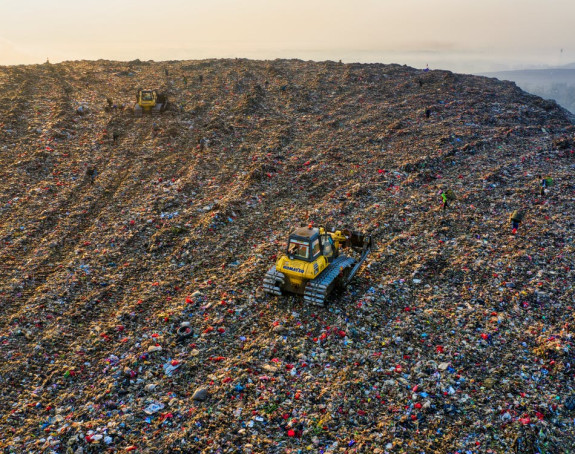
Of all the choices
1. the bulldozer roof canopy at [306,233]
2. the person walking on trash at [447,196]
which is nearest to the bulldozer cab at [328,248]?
the bulldozer roof canopy at [306,233]

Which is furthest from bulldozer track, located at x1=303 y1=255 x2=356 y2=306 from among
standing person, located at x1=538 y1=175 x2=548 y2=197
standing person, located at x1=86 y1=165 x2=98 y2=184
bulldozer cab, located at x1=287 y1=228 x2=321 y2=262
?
standing person, located at x1=86 y1=165 x2=98 y2=184

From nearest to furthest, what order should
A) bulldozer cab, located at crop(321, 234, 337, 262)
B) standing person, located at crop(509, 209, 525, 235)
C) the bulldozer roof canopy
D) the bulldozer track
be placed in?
the bulldozer track
the bulldozer roof canopy
bulldozer cab, located at crop(321, 234, 337, 262)
standing person, located at crop(509, 209, 525, 235)

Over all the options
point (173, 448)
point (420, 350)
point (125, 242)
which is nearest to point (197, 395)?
point (173, 448)

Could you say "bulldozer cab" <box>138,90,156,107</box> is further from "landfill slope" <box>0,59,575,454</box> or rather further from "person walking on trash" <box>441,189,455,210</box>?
"person walking on trash" <box>441,189,455,210</box>

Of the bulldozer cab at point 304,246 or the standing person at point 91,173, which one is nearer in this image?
the bulldozer cab at point 304,246

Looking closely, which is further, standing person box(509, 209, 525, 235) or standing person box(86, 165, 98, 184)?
standing person box(86, 165, 98, 184)

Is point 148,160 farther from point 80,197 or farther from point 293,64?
point 293,64

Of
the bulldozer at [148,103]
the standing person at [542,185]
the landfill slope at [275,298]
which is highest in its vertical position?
the bulldozer at [148,103]

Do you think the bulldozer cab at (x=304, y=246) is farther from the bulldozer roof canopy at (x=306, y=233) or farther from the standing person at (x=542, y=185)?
the standing person at (x=542, y=185)
